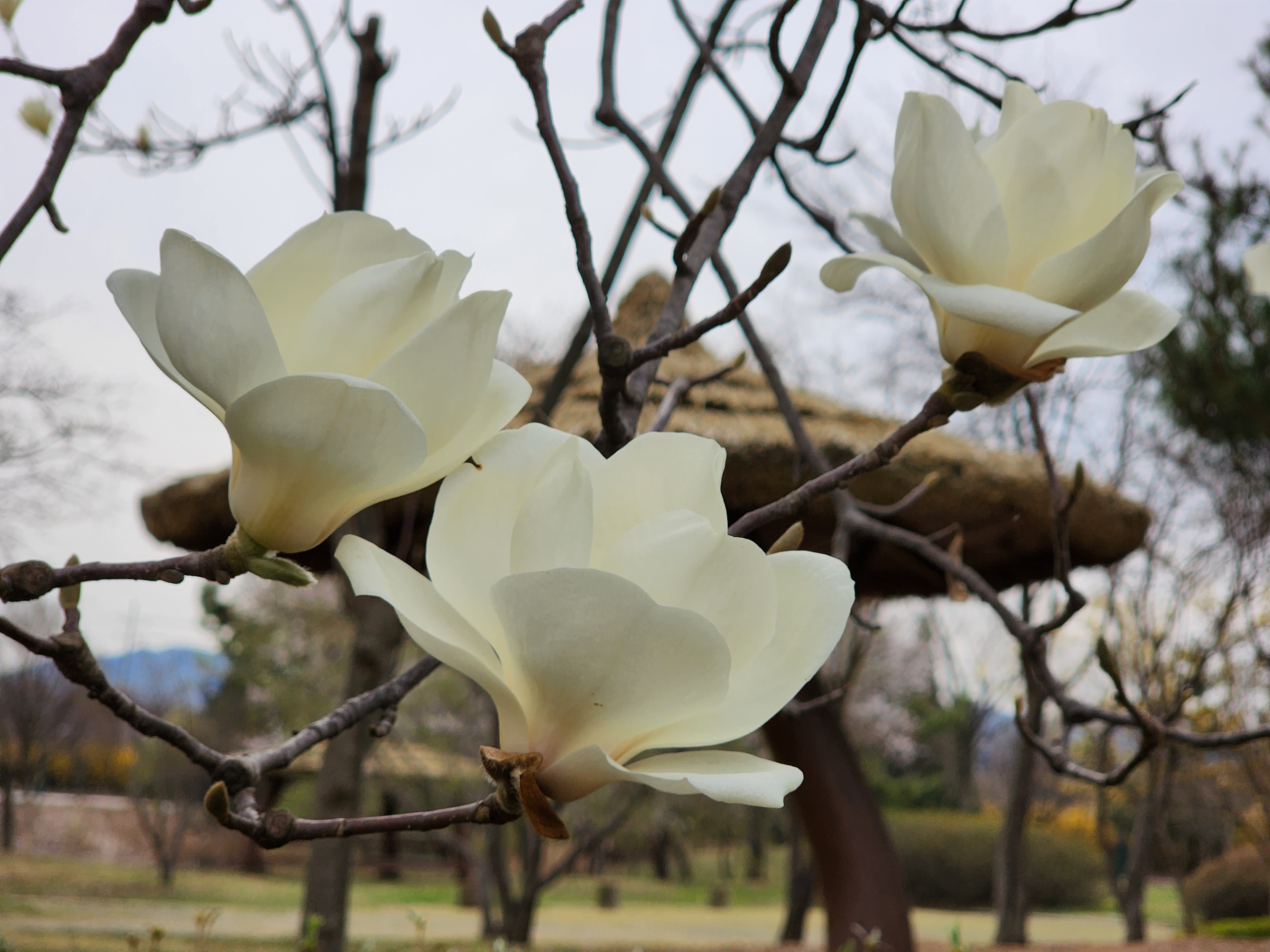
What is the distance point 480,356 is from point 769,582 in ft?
0.40

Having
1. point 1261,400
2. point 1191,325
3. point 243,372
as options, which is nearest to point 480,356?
point 243,372

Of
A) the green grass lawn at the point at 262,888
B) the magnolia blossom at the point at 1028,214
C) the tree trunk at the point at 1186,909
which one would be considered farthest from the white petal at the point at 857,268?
the tree trunk at the point at 1186,909

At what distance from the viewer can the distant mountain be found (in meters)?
14.3

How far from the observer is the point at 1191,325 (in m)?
7.96

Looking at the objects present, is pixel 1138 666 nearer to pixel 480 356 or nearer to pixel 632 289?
pixel 632 289

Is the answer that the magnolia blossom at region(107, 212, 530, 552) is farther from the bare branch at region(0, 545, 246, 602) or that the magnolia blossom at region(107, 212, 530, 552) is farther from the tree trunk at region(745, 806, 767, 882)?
the tree trunk at region(745, 806, 767, 882)

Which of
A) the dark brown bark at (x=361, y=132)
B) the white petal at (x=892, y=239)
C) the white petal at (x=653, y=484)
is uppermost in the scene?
the dark brown bark at (x=361, y=132)

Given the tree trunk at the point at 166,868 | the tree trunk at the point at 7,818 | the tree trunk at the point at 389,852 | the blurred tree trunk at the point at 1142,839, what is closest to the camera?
the blurred tree trunk at the point at 1142,839

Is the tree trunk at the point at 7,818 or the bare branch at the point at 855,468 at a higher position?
the bare branch at the point at 855,468

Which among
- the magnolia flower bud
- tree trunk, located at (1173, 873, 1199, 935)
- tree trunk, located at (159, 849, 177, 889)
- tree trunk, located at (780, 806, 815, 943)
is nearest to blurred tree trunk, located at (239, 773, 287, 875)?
tree trunk, located at (159, 849, 177, 889)

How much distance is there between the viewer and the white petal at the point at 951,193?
46 cm

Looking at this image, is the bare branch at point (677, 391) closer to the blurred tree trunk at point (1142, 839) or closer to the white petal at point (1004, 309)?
the white petal at point (1004, 309)

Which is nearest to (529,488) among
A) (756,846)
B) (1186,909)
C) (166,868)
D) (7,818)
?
(1186,909)

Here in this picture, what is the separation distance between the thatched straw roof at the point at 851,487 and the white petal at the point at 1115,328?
315cm
